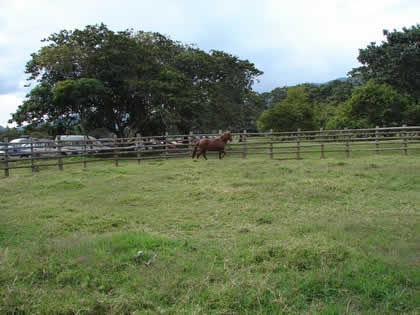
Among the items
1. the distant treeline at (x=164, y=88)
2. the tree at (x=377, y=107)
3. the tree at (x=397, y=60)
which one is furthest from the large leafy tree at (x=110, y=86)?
the tree at (x=397, y=60)

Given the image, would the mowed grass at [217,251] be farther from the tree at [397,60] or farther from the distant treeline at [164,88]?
the tree at [397,60]

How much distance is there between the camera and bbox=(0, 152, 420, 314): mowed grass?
8.05ft

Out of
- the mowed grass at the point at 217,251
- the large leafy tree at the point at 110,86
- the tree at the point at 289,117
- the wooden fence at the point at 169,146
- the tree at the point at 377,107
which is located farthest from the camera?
the tree at the point at 289,117

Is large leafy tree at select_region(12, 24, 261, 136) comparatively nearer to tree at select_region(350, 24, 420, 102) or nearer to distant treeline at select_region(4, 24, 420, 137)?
distant treeline at select_region(4, 24, 420, 137)

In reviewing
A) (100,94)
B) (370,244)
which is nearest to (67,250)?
(370,244)

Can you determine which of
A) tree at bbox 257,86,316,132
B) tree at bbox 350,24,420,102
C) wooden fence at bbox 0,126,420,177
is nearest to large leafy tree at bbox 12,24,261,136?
wooden fence at bbox 0,126,420,177

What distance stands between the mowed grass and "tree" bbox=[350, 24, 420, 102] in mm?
21132

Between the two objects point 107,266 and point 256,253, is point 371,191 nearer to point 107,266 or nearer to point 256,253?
point 256,253

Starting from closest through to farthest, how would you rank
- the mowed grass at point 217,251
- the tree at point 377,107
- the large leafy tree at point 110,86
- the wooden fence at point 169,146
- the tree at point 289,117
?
the mowed grass at point 217,251
the wooden fence at point 169,146
the large leafy tree at point 110,86
the tree at point 377,107
the tree at point 289,117

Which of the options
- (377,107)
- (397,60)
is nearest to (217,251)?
(377,107)

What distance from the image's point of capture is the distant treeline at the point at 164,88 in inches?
746

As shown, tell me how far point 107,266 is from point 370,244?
2542 millimetres

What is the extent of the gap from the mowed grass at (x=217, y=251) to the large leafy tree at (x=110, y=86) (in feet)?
44.2

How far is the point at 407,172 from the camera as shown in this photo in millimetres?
7723
